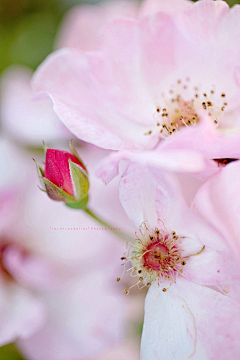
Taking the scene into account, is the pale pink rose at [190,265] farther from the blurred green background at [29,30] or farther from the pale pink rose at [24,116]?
the blurred green background at [29,30]

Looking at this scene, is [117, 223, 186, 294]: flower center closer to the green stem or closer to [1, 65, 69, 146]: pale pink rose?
the green stem

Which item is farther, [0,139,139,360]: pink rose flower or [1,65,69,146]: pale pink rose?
[1,65,69,146]: pale pink rose

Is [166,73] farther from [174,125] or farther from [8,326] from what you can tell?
[8,326]

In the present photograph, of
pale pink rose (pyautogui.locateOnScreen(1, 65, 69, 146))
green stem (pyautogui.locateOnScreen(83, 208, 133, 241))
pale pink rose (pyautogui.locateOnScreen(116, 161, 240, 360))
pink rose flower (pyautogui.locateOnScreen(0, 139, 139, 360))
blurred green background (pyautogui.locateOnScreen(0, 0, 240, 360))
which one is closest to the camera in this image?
pale pink rose (pyautogui.locateOnScreen(116, 161, 240, 360))

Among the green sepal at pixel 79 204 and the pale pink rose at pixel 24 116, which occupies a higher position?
the green sepal at pixel 79 204

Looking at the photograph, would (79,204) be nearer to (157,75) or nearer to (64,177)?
(64,177)

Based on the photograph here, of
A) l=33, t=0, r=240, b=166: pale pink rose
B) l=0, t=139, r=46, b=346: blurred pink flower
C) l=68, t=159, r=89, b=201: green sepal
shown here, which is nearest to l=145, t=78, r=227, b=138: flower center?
l=33, t=0, r=240, b=166: pale pink rose

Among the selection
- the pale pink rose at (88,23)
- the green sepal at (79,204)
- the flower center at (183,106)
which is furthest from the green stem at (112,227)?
the pale pink rose at (88,23)
